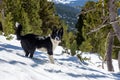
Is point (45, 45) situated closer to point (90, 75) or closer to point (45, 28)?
point (90, 75)

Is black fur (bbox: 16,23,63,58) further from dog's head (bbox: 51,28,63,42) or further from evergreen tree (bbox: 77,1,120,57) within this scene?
evergreen tree (bbox: 77,1,120,57)

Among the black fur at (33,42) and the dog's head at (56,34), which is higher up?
the dog's head at (56,34)

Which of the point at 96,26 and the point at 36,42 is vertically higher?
the point at 96,26

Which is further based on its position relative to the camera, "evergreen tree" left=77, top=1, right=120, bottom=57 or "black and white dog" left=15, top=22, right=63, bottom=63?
"evergreen tree" left=77, top=1, right=120, bottom=57

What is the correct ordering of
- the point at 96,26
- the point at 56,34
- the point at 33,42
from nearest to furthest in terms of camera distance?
the point at 56,34 → the point at 33,42 → the point at 96,26

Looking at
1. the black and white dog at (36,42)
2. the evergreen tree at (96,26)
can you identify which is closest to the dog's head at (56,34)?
the black and white dog at (36,42)

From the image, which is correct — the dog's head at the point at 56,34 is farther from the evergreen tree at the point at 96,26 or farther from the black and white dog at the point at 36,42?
the evergreen tree at the point at 96,26

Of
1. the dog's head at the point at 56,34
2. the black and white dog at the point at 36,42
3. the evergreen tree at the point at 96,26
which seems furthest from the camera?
the evergreen tree at the point at 96,26

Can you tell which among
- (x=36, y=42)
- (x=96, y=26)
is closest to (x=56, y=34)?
(x=36, y=42)

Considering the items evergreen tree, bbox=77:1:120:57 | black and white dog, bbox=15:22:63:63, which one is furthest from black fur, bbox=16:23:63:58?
evergreen tree, bbox=77:1:120:57

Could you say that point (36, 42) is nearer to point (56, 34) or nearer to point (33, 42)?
point (33, 42)

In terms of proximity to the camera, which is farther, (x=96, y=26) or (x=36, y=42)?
(x=96, y=26)

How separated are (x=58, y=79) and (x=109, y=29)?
12.3 metres

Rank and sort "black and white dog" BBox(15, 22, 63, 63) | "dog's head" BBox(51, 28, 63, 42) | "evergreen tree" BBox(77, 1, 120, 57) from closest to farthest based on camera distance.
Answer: "dog's head" BBox(51, 28, 63, 42), "black and white dog" BBox(15, 22, 63, 63), "evergreen tree" BBox(77, 1, 120, 57)
